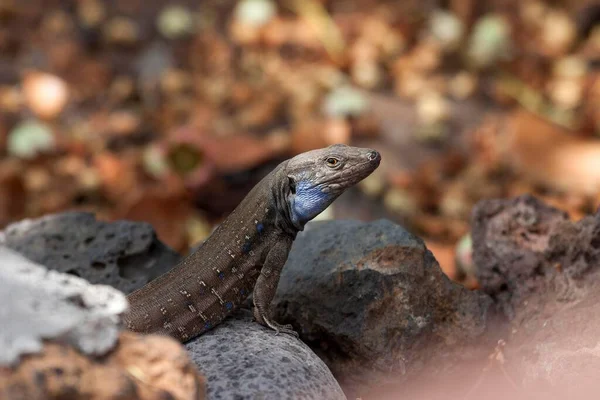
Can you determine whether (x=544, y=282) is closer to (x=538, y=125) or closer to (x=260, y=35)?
(x=538, y=125)

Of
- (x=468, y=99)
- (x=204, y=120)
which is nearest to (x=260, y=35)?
(x=204, y=120)

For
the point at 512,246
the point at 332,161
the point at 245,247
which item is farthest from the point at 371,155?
the point at 512,246

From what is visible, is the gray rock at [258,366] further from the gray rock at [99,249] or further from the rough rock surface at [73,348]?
the gray rock at [99,249]

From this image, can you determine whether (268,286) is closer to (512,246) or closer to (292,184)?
(292,184)

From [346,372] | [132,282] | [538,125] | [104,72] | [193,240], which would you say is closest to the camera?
[346,372]

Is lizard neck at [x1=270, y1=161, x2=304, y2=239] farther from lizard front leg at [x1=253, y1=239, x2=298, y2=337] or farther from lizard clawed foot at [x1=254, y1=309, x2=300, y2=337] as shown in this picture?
lizard clawed foot at [x1=254, y1=309, x2=300, y2=337]

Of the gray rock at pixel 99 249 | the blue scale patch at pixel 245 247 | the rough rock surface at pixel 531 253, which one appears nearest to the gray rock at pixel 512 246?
the rough rock surface at pixel 531 253
